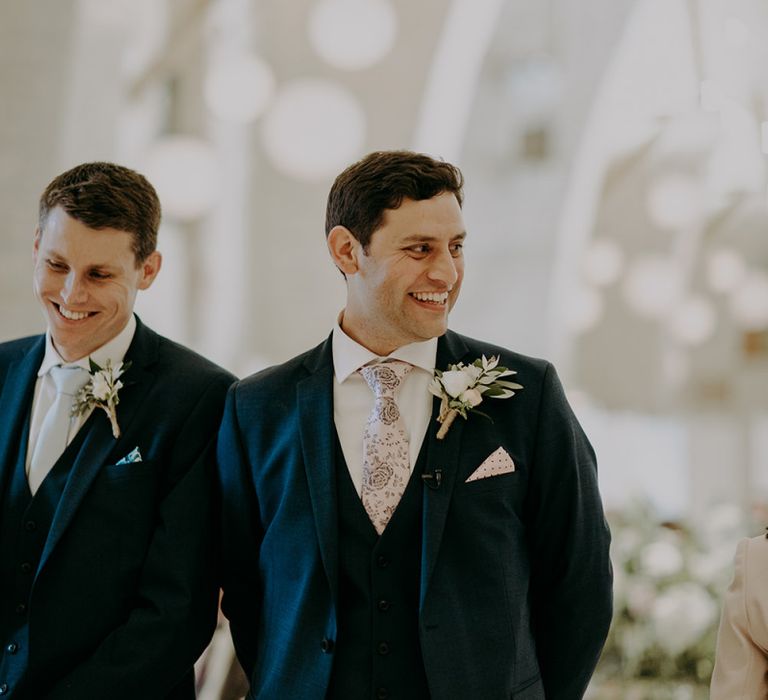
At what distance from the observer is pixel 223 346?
33.6ft

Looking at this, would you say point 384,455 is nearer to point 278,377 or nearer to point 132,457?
point 278,377

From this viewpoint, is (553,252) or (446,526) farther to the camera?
(553,252)

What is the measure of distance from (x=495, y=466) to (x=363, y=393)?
373 millimetres

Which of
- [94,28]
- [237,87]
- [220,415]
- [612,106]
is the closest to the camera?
[220,415]

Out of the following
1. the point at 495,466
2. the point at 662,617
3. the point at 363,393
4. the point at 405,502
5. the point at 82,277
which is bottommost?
the point at 662,617

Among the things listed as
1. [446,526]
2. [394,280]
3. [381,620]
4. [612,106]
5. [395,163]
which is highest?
[612,106]

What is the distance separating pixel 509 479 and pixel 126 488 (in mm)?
928

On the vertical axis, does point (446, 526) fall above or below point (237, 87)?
below

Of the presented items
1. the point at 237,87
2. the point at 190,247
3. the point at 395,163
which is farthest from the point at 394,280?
the point at 190,247

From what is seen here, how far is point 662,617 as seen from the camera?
5422mm

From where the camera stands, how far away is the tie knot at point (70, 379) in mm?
2967

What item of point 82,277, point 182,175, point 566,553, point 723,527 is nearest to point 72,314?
point 82,277

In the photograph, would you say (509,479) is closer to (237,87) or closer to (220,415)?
(220,415)

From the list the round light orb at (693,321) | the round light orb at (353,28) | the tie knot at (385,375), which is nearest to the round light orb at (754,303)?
the round light orb at (693,321)
